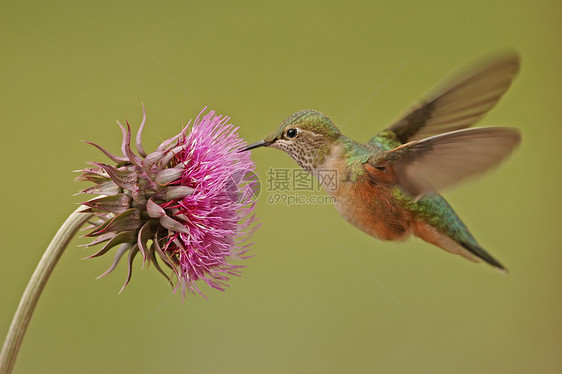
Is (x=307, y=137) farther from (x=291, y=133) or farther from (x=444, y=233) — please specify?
(x=444, y=233)

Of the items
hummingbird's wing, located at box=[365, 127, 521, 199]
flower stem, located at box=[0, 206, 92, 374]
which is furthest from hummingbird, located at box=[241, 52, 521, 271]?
flower stem, located at box=[0, 206, 92, 374]

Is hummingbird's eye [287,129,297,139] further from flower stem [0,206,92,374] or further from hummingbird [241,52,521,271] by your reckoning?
flower stem [0,206,92,374]

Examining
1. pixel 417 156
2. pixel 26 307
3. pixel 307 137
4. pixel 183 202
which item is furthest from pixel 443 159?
pixel 26 307

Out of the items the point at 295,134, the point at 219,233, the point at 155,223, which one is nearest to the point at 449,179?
the point at 295,134

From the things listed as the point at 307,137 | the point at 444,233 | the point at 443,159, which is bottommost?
the point at 444,233

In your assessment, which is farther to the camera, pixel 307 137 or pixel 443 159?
pixel 307 137

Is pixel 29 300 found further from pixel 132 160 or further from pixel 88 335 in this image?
pixel 88 335
